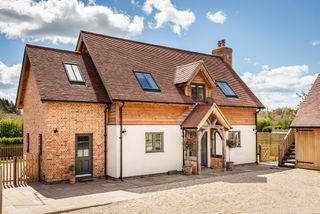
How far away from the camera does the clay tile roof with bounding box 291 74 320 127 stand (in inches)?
759

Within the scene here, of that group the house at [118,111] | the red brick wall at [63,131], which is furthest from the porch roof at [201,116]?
the red brick wall at [63,131]

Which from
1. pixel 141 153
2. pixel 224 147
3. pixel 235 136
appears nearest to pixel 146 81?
pixel 141 153

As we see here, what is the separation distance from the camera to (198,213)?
9.94m

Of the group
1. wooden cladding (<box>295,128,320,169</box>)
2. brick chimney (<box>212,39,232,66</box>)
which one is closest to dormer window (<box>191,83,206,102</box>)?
wooden cladding (<box>295,128,320,169</box>)

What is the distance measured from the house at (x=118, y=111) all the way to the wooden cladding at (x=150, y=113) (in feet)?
0.17

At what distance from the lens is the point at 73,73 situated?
1689 cm

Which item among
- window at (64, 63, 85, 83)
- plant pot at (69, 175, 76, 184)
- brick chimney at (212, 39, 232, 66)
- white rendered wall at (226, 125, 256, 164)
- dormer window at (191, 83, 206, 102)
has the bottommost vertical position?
plant pot at (69, 175, 76, 184)

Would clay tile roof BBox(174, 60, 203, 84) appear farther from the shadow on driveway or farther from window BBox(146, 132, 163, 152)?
the shadow on driveway

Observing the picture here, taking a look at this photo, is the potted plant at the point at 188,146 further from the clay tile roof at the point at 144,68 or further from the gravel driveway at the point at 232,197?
the clay tile roof at the point at 144,68

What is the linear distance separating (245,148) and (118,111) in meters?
9.85

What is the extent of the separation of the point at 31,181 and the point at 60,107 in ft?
12.5

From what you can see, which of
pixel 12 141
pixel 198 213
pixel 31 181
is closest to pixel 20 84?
pixel 31 181

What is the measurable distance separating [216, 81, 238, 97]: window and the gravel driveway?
22.5ft

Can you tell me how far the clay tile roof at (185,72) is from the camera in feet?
62.0
